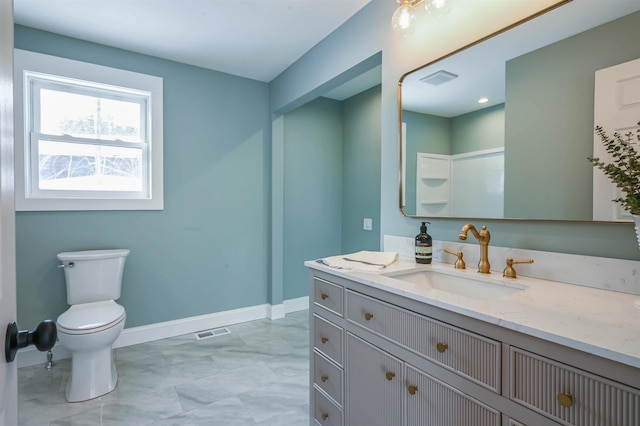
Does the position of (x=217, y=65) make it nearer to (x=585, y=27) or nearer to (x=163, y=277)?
(x=163, y=277)

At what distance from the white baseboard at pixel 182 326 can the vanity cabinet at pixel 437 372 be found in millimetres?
1749

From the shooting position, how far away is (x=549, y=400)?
77 cm

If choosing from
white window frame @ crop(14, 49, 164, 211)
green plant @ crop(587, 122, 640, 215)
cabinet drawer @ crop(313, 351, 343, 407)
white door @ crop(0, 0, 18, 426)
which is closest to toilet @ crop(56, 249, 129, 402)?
white window frame @ crop(14, 49, 164, 211)

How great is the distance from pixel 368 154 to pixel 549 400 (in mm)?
2886

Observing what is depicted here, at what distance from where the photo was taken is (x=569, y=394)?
28.8 inches

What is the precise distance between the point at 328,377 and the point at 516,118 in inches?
58.6

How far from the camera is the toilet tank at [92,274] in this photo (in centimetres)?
229

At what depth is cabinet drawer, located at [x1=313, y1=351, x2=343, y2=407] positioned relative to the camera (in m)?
1.49

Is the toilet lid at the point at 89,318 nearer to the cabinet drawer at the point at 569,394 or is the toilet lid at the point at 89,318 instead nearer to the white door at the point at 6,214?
Result: the white door at the point at 6,214

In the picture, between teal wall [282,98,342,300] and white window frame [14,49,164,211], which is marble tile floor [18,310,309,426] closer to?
teal wall [282,98,342,300]

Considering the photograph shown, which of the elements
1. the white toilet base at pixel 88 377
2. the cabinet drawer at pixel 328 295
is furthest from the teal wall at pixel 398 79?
the white toilet base at pixel 88 377

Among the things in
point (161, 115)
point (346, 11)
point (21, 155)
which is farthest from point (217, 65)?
point (21, 155)

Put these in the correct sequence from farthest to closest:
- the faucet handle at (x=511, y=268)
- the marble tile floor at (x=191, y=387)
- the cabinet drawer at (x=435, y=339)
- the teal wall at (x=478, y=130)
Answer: the marble tile floor at (x=191, y=387)
the teal wall at (x=478, y=130)
the faucet handle at (x=511, y=268)
the cabinet drawer at (x=435, y=339)

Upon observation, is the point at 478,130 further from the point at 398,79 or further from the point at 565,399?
the point at 565,399
